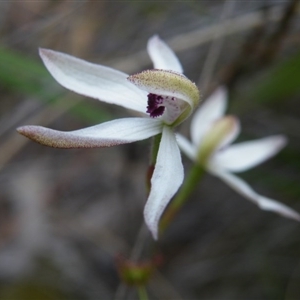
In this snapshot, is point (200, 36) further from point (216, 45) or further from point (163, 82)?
point (163, 82)

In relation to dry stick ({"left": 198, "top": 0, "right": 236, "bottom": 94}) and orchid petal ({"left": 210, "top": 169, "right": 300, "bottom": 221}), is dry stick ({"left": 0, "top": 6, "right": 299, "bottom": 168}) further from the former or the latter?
orchid petal ({"left": 210, "top": 169, "right": 300, "bottom": 221})

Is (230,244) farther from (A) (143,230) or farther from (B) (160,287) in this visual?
(A) (143,230)

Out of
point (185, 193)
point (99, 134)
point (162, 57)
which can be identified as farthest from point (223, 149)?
point (99, 134)

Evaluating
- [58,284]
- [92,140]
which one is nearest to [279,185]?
[58,284]

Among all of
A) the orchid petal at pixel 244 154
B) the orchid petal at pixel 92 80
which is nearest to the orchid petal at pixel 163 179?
the orchid petal at pixel 92 80

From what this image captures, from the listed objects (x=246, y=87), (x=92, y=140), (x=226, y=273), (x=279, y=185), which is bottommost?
(x=226, y=273)

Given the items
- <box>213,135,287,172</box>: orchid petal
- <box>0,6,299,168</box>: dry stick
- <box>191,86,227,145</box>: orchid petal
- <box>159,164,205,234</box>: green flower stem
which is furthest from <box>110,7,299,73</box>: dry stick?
<box>159,164,205,234</box>: green flower stem
